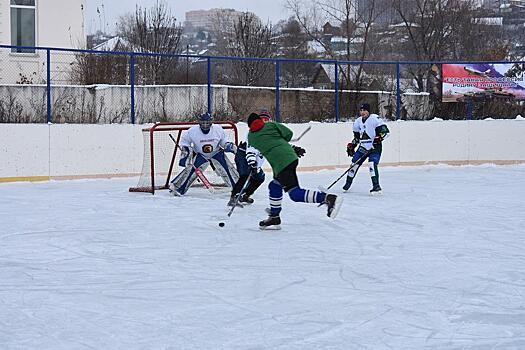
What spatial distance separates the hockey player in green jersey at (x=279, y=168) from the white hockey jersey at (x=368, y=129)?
11.1 ft

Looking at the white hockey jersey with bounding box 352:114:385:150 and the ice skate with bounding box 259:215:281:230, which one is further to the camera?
the white hockey jersey with bounding box 352:114:385:150

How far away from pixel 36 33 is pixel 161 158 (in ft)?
27.1

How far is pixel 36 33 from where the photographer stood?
61.9 ft

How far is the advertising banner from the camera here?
16.9 metres

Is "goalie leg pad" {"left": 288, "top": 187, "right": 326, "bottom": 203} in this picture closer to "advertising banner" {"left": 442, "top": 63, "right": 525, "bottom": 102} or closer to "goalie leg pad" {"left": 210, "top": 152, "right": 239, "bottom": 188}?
"goalie leg pad" {"left": 210, "top": 152, "right": 239, "bottom": 188}

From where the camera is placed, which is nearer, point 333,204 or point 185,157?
point 333,204

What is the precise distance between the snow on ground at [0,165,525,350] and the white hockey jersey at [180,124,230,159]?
2.53ft

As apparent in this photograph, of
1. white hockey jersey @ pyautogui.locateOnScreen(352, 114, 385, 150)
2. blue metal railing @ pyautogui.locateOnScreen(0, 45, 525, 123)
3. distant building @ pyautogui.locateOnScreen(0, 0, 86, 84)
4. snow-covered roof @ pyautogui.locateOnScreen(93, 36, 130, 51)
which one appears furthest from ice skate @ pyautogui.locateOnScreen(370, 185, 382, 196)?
snow-covered roof @ pyautogui.locateOnScreen(93, 36, 130, 51)

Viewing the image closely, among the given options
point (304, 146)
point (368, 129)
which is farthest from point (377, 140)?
point (304, 146)

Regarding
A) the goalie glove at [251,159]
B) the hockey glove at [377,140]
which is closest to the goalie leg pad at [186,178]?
the hockey glove at [377,140]

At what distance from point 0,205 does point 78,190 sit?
182 cm

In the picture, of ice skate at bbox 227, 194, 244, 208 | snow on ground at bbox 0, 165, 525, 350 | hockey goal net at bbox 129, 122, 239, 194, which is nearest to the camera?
snow on ground at bbox 0, 165, 525, 350

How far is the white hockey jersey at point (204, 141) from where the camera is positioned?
10.6m

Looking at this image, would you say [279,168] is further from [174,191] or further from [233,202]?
[174,191]
